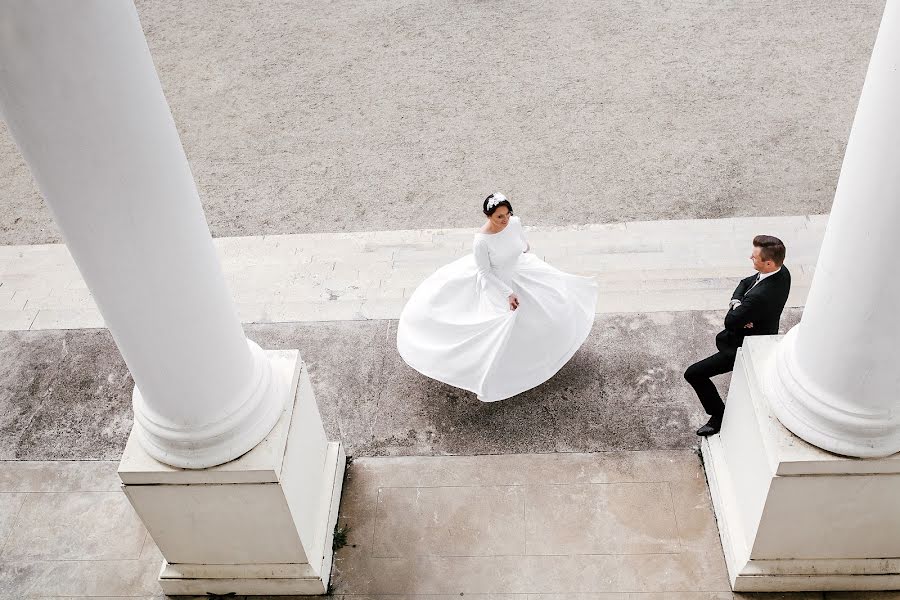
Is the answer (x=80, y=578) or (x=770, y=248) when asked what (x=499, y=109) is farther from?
(x=80, y=578)

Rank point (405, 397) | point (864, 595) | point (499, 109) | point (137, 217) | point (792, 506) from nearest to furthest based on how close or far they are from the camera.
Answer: point (137, 217), point (792, 506), point (864, 595), point (405, 397), point (499, 109)

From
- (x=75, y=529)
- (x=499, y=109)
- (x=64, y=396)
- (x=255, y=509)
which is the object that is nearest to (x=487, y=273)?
(x=255, y=509)

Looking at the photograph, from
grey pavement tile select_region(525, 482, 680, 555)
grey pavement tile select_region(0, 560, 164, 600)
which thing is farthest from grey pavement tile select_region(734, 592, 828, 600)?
grey pavement tile select_region(0, 560, 164, 600)

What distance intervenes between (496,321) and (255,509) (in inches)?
79.9

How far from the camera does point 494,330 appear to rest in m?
5.65

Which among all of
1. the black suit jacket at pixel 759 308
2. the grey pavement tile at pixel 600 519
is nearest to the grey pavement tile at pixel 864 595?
the grey pavement tile at pixel 600 519

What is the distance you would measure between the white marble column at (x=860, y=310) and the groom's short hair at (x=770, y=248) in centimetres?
56

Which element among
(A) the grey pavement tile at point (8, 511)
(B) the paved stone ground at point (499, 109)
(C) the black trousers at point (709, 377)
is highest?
(C) the black trousers at point (709, 377)

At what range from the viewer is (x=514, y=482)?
17.8 feet

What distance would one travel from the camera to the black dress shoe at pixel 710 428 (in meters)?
5.43

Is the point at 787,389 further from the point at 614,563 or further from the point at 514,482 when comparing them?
the point at 514,482

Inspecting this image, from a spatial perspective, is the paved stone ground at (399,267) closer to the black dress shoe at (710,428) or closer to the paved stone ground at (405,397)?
the paved stone ground at (405,397)

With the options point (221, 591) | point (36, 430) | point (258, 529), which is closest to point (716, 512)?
point (258, 529)

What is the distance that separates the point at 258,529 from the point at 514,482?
1.68m
